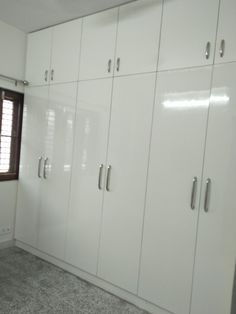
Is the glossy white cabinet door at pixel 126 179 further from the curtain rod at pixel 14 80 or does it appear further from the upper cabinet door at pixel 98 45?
the curtain rod at pixel 14 80

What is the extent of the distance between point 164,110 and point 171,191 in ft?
2.19

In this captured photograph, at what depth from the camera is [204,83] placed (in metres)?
1.97

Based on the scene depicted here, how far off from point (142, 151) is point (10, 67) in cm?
195

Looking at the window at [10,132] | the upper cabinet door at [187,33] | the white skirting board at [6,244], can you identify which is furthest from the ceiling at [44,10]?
the white skirting board at [6,244]

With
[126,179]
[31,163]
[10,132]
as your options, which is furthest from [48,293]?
[10,132]

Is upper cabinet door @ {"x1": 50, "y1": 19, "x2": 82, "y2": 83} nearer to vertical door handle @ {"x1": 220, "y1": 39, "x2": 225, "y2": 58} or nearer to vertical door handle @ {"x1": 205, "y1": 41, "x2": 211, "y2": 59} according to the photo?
vertical door handle @ {"x1": 205, "y1": 41, "x2": 211, "y2": 59}

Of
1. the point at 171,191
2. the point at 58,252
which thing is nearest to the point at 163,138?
the point at 171,191

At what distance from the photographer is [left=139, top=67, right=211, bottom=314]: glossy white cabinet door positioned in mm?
1998

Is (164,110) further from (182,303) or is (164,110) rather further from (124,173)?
(182,303)

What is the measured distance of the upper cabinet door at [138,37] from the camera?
7.28ft

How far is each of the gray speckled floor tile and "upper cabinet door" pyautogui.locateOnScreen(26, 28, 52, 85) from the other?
206cm

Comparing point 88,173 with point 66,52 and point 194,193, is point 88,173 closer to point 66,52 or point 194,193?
point 194,193

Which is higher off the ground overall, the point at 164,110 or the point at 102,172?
the point at 164,110

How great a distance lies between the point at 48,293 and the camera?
7.69 feet
